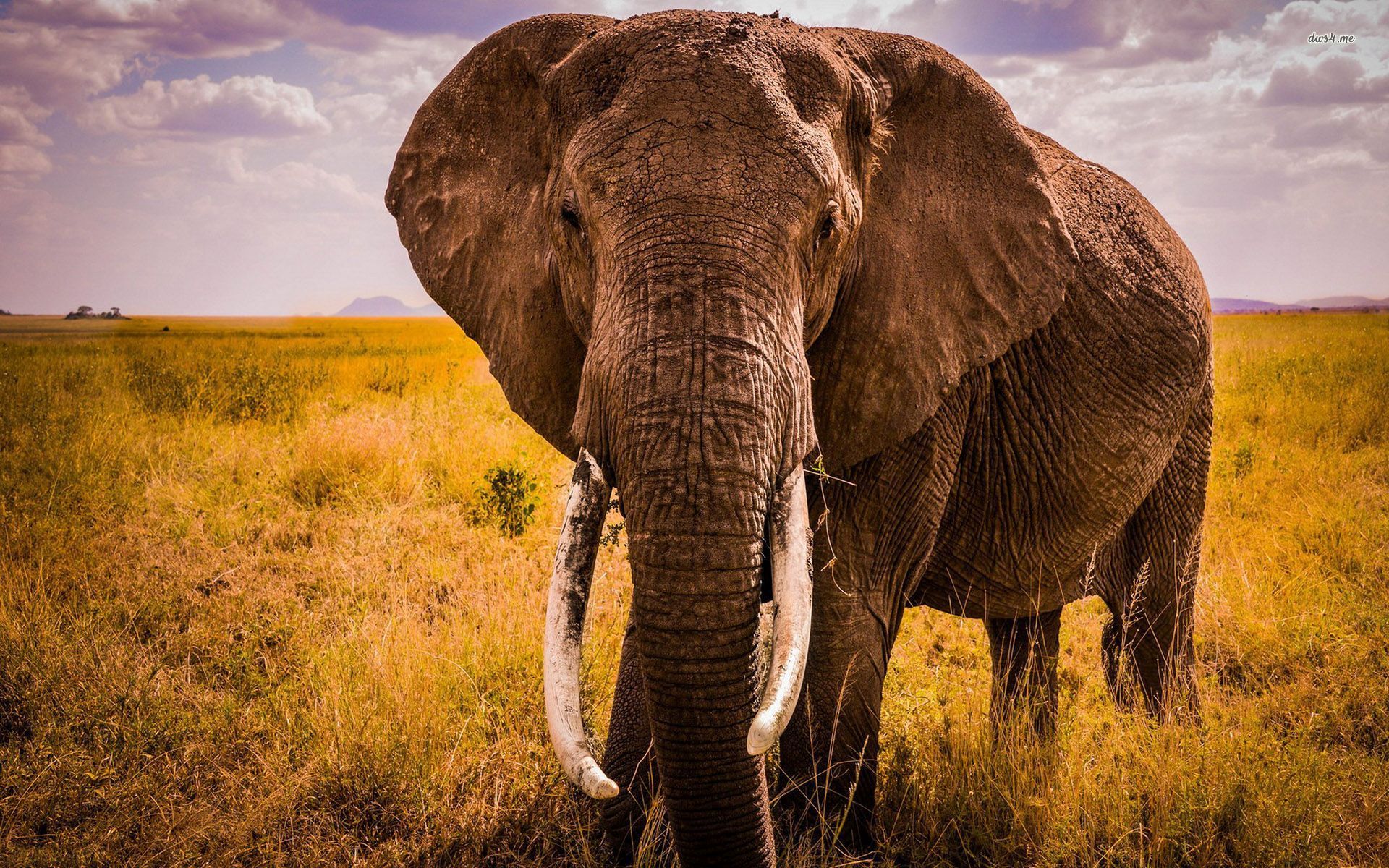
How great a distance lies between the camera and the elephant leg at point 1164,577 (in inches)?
201

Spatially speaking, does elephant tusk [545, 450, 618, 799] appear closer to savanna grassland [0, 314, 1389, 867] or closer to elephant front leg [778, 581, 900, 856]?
savanna grassland [0, 314, 1389, 867]

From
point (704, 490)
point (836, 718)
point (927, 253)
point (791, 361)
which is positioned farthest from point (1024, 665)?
point (704, 490)

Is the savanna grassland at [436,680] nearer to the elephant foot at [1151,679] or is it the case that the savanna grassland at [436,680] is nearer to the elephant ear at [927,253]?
the elephant foot at [1151,679]

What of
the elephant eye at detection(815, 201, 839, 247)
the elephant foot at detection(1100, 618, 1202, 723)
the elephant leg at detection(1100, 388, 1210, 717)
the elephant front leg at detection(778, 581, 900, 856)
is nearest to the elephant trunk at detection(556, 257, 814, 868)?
the elephant eye at detection(815, 201, 839, 247)

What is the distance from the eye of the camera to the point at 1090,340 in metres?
4.18

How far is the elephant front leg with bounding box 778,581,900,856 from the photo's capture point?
3.53m

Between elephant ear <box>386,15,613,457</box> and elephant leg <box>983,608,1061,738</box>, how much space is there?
3058 millimetres

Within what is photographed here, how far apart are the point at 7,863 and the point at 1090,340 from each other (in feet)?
16.4

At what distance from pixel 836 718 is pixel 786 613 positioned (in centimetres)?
127

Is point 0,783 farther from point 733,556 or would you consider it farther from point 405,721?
point 733,556

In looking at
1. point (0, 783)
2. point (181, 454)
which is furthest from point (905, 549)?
point (181, 454)

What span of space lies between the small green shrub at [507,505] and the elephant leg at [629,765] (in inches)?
158

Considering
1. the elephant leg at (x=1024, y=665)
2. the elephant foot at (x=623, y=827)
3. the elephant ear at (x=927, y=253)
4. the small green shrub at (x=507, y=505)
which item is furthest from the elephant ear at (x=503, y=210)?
the small green shrub at (x=507, y=505)

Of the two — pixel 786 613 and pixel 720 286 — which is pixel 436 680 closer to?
pixel 786 613
